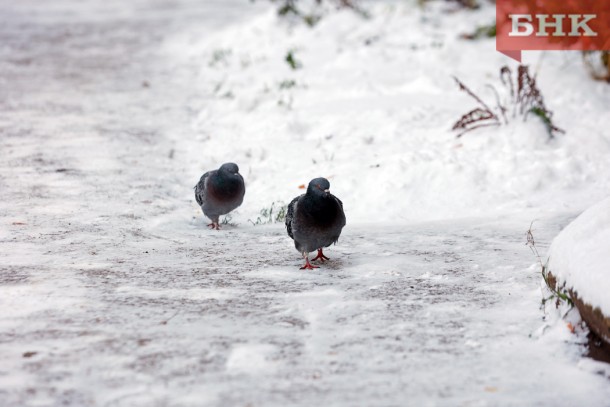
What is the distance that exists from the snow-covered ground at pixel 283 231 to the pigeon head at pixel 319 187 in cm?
52

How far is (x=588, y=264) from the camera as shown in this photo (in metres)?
3.90

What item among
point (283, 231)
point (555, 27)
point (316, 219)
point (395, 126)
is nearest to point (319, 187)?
point (316, 219)

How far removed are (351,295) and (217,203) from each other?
1.87 m

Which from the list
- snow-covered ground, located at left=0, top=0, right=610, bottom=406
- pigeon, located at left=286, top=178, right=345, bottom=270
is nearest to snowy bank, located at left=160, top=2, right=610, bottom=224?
snow-covered ground, located at left=0, top=0, right=610, bottom=406

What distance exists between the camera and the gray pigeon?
6008mm

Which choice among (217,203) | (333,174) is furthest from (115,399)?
(333,174)

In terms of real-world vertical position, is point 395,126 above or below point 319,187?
above

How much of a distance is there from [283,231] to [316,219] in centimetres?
111

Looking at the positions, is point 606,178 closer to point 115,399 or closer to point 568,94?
point 568,94

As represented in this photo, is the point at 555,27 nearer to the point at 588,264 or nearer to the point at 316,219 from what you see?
the point at 316,219

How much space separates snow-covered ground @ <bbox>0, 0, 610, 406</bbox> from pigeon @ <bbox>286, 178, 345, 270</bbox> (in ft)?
0.66

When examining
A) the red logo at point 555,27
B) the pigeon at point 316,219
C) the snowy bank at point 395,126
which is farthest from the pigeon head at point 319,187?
the red logo at point 555,27

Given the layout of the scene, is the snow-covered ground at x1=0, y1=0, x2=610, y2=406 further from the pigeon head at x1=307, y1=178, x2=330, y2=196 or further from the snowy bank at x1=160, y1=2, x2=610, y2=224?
the pigeon head at x1=307, y1=178, x2=330, y2=196

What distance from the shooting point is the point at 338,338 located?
391 centimetres
